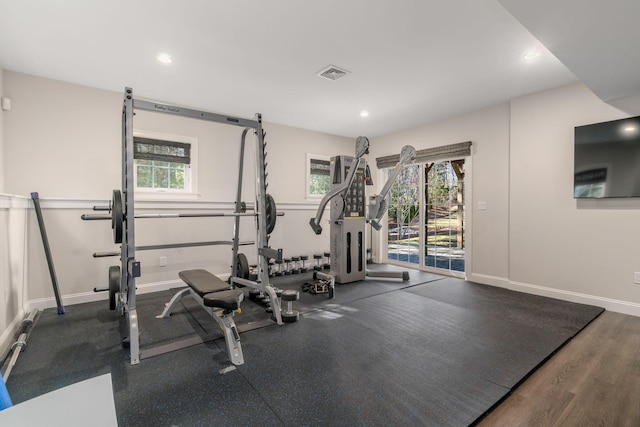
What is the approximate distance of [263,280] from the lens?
3.02m

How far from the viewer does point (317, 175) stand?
5.81 meters

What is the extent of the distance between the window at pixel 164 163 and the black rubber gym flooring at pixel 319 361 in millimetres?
1615

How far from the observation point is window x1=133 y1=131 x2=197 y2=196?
12.8 feet

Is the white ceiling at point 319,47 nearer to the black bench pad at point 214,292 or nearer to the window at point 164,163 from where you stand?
the window at point 164,163

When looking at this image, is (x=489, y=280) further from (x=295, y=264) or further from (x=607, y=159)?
(x=295, y=264)

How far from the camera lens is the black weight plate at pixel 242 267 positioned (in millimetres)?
3460

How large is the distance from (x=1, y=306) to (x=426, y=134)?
5.69 metres

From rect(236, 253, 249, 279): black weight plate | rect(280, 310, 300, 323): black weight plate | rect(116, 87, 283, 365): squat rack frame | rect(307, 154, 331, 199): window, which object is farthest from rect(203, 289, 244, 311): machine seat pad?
rect(307, 154, 331, 199): window

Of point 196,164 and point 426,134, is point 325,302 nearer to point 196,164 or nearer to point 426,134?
point 196,164

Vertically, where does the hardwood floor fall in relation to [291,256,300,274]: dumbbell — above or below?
below

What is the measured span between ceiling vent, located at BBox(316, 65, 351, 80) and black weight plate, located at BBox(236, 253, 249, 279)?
2.29 m

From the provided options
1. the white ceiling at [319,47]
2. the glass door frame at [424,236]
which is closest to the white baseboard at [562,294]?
the glass door frame at [424,236]

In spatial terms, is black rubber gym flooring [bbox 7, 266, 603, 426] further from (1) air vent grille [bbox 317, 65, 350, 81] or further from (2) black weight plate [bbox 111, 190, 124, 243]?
(1) air vent grille [bbox 317, 65, 350, 81]

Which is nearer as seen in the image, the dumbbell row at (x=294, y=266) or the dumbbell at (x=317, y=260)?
the dumbbell row at (x=294, y=266)
